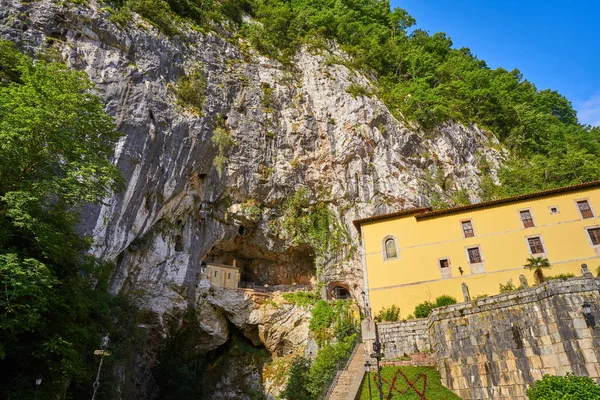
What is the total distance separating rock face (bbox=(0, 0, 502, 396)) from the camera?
2462 cm

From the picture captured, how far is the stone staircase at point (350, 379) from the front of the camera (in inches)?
655

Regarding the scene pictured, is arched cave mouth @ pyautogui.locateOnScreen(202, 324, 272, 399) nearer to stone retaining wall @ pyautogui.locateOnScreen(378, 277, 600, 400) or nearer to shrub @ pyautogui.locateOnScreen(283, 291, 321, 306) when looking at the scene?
shrub @ pyautogui.locateOnScreen(283, 291, 321, 306)

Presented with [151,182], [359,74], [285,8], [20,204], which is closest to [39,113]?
[20,204]

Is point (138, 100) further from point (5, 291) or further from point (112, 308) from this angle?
point (5, 291)

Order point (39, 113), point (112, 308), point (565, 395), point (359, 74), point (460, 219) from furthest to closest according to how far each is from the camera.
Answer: point (359, 74) → point (460, 219) → point (112, 308) → point (39, 113) → point (565, 395)

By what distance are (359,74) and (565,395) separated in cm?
3521

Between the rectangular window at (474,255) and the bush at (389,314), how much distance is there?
5.39 m

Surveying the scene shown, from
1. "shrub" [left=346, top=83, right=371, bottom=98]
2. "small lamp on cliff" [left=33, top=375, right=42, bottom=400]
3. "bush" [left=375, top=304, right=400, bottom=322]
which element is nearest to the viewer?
"small lamp on cliff" [left=33, top=375, right=42, bottom=400]

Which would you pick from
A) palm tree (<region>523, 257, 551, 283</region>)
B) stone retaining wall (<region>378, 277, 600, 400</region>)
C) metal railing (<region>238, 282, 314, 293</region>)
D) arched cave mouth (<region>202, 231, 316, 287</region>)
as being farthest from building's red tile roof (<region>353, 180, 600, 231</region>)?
arched cave mouth (<region>202, 231, 316, 287</region>)

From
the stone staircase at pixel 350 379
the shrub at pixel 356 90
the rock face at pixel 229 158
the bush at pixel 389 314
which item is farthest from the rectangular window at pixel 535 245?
the shrub at pixel 356 90

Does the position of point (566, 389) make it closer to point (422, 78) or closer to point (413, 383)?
point (413, 383)

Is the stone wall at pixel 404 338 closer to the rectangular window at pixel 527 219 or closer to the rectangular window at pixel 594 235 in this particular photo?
the rectangular window at pixel 527 219

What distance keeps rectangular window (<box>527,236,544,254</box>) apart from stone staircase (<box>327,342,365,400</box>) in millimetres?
11671

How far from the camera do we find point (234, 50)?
3741cm
